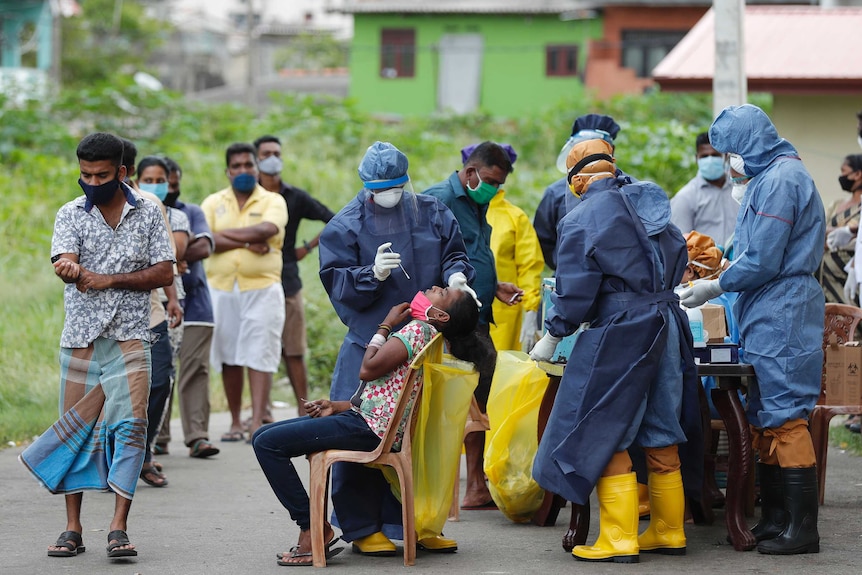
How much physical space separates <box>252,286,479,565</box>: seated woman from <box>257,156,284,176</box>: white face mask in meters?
4.47

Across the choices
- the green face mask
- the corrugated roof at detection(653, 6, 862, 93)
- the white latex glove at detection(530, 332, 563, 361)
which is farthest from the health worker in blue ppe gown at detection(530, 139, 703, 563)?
the corrugated roof at detection(653, 6, 862, 93)

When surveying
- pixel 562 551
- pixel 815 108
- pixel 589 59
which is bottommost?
pixel 562 551

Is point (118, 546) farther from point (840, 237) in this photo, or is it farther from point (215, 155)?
point (215, 155)

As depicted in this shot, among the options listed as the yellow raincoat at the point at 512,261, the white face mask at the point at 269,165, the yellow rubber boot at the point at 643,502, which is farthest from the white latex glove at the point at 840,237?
the white face mask at the point at 269,165

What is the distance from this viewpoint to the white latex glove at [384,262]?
6.11m

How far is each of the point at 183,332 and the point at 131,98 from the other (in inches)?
688

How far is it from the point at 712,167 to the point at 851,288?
4.69 feet

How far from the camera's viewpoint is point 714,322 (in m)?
6.70

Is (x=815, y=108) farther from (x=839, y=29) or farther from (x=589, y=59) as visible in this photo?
(x=589, y=59)

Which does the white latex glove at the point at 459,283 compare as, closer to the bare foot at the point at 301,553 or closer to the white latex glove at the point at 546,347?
the white latex glove at the point at 546,347

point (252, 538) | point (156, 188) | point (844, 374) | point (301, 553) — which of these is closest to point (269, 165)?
point (156, 188)

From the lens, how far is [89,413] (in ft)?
20.5

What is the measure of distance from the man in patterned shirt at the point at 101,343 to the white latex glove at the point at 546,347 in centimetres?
190

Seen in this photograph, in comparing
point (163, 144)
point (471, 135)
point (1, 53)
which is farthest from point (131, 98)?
point (1, 53)
